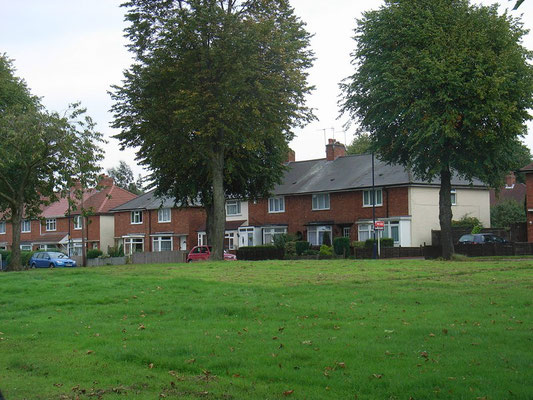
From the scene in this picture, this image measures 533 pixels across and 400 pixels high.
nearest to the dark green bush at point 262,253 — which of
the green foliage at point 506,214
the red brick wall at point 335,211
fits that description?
the red brick wall at point 335,211

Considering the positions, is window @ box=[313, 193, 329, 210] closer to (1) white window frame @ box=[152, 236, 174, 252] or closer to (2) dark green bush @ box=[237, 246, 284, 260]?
(2) dark green bush @ box=[237, 246, 284, 260]

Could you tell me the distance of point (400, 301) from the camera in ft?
50.3

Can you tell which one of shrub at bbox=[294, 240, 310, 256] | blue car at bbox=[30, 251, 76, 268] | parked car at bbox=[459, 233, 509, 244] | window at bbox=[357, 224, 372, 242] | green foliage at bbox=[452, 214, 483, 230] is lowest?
blue car at bbox=[30, 251, 76, 268]

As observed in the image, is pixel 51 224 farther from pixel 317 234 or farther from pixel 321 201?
pixel 321 201

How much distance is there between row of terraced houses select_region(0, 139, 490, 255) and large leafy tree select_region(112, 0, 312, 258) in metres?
12.8

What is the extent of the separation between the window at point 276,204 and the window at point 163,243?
1389cm

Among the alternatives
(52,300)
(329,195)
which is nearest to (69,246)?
(329,195)

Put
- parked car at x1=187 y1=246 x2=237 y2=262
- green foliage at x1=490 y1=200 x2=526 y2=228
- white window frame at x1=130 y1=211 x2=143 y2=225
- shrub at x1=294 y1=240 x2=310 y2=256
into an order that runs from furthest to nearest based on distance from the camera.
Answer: white window frame at x1=130 y1=211 x2=143 y2=225
green foliage at x1=490 y1=200 x2=526 y2=228
shrub at x1=294 y1=240 x2=310 y2=256
parked car at x1=187 y1=246 x2=237 y2=262

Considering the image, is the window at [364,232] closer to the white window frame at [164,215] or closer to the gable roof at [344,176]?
the gable roof at [344,176]

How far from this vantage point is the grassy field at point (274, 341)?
28.1 ft

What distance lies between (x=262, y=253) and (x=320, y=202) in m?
11.9

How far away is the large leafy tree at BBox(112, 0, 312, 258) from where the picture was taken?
3709 centimetres

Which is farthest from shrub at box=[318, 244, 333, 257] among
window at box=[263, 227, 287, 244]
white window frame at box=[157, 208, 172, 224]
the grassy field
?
the grassy field

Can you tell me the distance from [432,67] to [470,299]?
25.2m
